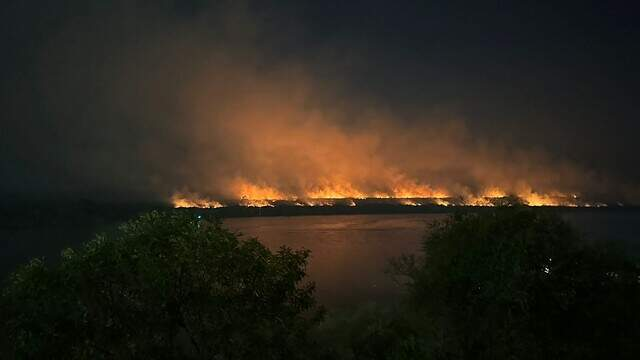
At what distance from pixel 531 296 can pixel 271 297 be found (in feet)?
35.3

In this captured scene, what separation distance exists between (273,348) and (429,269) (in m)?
9.92

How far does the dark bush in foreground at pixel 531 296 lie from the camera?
22.8m

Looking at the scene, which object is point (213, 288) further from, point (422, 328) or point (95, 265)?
point (422, 328)

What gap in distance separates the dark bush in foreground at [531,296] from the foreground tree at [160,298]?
25.7 ft

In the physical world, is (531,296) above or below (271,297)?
below

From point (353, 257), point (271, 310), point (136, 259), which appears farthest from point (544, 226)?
point (353, 257)

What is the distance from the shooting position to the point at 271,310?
69.8ft

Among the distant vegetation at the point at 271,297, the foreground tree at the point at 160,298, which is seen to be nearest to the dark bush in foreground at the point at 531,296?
the distant vegetation at the point at 271,297

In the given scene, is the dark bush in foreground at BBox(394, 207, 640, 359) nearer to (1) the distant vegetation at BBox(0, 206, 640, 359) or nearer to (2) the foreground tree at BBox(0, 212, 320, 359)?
(1) the distant vegetation at BBox(0, 206, 640, 359)

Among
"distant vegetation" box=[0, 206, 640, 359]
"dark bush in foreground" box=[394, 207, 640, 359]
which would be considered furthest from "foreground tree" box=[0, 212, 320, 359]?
"dark bush in foreground" box=[394, 207, 640, 359]

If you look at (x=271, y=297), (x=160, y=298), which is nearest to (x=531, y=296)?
(x=271, y=297)

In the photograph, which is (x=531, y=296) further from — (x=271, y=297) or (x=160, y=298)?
(x=160, y=298)

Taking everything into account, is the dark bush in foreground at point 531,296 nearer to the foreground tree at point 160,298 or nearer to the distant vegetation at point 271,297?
the distant vegetation at point 271,297

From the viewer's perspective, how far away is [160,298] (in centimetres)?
2023
